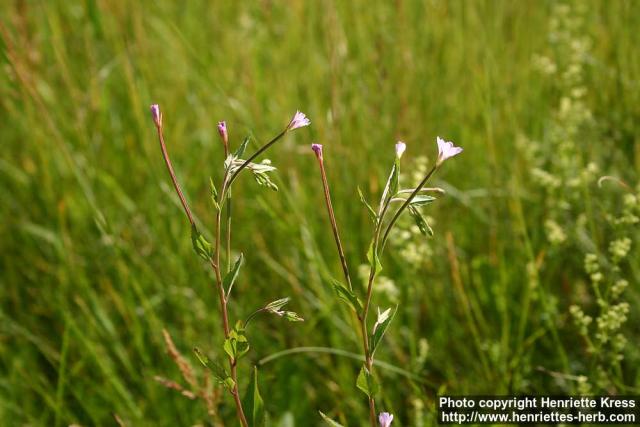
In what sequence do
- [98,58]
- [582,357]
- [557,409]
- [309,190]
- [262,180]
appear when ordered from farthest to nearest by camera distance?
[98,58], [309,190], [582,357], [557,409], [262,180]

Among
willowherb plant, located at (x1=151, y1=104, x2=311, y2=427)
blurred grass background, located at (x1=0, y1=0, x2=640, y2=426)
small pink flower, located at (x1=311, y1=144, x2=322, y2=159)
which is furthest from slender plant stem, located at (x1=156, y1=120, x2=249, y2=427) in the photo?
blurred grass background, located at (x1=0, y1=0, x2=640, y2=426)

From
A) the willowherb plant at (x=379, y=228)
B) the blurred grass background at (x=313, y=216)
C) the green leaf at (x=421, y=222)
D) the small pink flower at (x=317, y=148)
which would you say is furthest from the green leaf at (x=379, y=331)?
the blurred grass background at (x=313, y=216)

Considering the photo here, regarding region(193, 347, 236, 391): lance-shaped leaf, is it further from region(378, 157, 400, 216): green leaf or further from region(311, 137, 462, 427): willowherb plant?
region(378, 157, 400, 216): green leaf

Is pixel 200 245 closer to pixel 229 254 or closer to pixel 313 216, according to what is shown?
pixel 229 254

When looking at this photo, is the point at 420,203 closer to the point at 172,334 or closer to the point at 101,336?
the point at 172,334

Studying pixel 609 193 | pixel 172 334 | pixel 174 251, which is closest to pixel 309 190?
pixel 174 251
